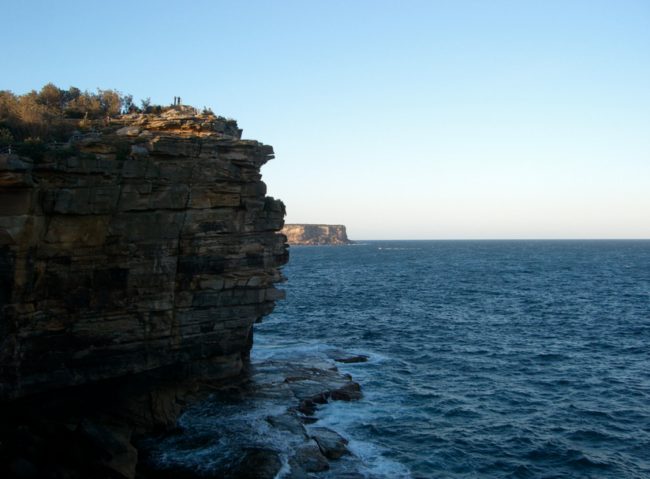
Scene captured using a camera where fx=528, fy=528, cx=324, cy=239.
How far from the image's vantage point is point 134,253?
23.4 meters

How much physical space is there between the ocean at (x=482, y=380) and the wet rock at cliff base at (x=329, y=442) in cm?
51

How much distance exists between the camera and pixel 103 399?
2370 cm

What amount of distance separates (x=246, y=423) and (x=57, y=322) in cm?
945

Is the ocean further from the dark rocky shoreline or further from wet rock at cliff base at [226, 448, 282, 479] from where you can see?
wet rock at cliff base at [226, 448, 282, 479]

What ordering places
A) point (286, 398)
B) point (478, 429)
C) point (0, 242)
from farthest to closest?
point (286, 398)
point (478, 429)
point (0, 242)

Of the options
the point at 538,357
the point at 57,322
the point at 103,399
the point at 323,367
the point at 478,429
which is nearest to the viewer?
the point at 57,322

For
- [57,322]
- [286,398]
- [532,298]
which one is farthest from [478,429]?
[532,298]

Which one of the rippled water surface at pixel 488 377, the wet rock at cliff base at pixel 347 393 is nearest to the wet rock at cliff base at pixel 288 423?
the rippled water surface at pixel 488 377

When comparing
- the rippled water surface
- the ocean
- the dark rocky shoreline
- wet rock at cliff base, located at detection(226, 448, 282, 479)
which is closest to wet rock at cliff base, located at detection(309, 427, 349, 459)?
the dark rocky shoreline

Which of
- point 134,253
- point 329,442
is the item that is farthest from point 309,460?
point 134,253

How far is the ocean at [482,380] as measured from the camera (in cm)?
2250

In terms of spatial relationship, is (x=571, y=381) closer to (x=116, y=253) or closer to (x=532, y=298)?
(x=116, y=253)

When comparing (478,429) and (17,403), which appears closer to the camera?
(17,403)

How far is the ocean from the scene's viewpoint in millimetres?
22500
